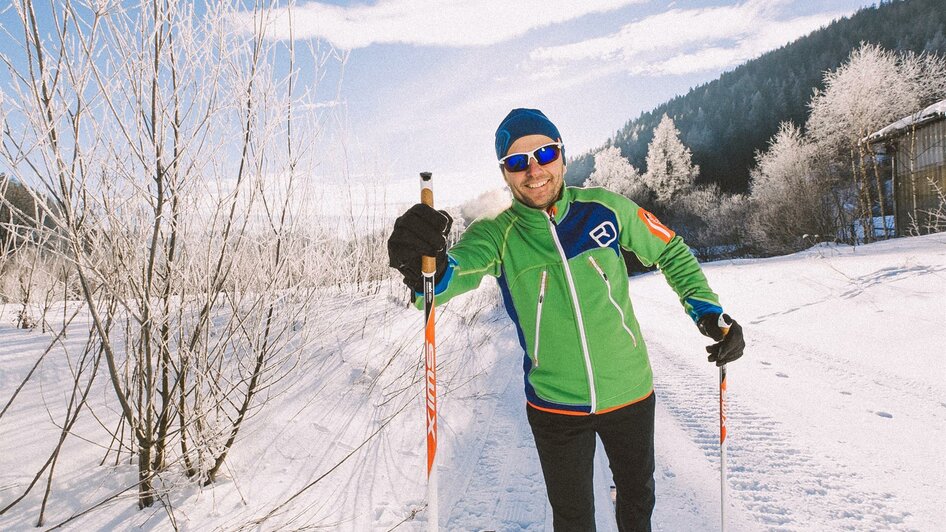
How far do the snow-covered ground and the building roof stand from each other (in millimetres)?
17176

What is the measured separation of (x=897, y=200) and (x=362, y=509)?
84.8ft

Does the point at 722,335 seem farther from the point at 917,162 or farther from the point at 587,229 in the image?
the point at 917,162

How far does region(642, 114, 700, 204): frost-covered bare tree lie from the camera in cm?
3988

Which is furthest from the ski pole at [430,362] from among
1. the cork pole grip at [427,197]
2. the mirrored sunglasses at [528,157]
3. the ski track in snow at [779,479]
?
the ski track in snow at [779,479]

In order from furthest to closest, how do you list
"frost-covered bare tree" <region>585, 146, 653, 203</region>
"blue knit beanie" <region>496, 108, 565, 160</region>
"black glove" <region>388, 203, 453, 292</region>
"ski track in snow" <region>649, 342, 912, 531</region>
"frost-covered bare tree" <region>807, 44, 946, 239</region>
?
"frost-covered bare tree" <region>585, 146, 653, 203</region> → "frost-covered bare tree" <region>807, 44, 946, 239</region> → "ski track in snow" <region>649, 342, 912, 531</region> → "blue knit beanie" <region>496, 108, 565, 160</region> → "black glove" <region>388, 203, 453, 292</region>

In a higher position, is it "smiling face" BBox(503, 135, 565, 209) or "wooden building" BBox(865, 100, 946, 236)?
"wooden building" BBox(865, 100, 946, 236)

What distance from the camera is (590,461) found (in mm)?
1685

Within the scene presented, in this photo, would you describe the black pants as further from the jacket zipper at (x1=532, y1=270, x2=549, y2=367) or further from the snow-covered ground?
the snow-covered ground

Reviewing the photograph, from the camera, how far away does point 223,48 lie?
200 centimetres

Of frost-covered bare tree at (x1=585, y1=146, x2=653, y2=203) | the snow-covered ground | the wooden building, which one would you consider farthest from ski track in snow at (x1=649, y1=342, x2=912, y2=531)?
frost-covered bare tree at (x1=585, y1=146, x2=653, y2=203)

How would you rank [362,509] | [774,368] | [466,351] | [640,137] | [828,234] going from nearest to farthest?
1. [362,509]
2. [774,368]
3. [466,351]
4. [828,234]
5. [640,137]

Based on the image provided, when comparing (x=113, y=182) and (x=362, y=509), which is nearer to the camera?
(x=113, y=182)

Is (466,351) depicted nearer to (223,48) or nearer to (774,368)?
(774,368)

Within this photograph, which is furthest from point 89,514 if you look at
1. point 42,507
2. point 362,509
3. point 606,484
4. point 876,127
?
point 876,127
